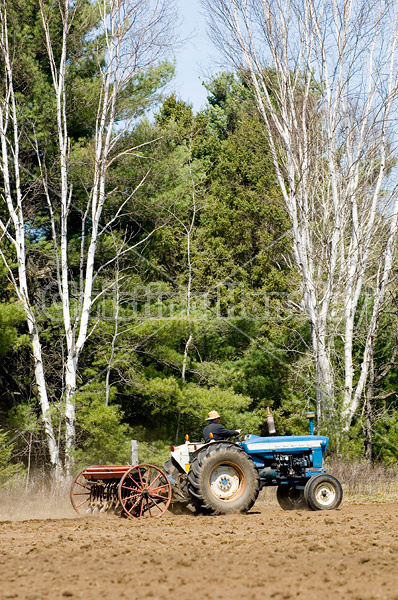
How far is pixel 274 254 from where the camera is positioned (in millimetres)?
27719

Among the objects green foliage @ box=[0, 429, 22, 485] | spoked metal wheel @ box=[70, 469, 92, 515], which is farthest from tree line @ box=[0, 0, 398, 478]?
spoked metal wheel @ box=[70, 469, 92, 515]

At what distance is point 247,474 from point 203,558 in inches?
143

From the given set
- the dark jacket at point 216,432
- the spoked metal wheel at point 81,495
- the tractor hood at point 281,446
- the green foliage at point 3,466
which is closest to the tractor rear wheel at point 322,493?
the tractor hood at point 281,446

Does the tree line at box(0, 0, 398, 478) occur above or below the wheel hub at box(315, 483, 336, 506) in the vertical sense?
above

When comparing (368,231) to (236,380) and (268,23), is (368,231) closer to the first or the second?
(268,23)

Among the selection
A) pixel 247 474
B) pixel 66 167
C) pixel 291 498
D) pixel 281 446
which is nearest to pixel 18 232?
pixel 66 167

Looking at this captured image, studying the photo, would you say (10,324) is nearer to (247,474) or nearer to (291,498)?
(291,498)

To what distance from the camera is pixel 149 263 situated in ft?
74.4

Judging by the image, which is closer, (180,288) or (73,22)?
(73,22)

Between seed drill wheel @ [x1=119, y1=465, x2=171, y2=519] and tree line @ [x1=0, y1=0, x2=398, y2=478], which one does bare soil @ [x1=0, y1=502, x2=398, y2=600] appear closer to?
seed drill wheel @ [x1=119, y1=465, x2=171, y2=519]

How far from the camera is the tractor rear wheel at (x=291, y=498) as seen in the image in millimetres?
11492

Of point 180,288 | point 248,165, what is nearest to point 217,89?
point 248,165

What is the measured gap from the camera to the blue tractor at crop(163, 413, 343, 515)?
10.1 meters

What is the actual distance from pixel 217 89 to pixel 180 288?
1486cm
